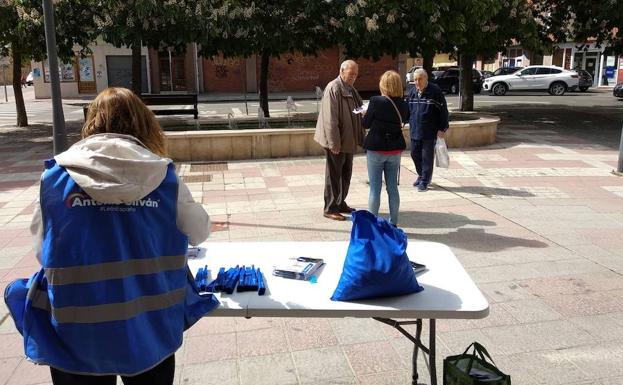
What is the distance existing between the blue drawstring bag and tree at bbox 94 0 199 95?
32.9 feet

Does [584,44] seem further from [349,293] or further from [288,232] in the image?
[349,293]

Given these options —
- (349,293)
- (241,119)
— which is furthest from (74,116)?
(349,293)

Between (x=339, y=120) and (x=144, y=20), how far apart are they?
22.5 feet

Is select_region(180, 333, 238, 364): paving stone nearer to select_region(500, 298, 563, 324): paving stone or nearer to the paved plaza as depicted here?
the paved plaza

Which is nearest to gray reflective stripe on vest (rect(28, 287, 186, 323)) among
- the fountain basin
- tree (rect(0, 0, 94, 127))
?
the fountain basin

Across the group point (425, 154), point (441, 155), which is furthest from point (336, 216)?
point (441, 155)

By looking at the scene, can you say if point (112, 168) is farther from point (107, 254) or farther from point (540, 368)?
point (540, 368)

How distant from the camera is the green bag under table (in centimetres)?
263

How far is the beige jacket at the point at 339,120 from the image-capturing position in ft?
21.0

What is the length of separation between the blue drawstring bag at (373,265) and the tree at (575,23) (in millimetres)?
14488

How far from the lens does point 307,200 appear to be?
25.6ft

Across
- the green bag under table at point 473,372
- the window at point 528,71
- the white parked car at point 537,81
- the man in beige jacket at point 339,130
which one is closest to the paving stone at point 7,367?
the green bag under table at point 473,372

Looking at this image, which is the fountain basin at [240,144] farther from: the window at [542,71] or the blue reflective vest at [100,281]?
the window at [542,71]

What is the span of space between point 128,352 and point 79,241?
41cm
